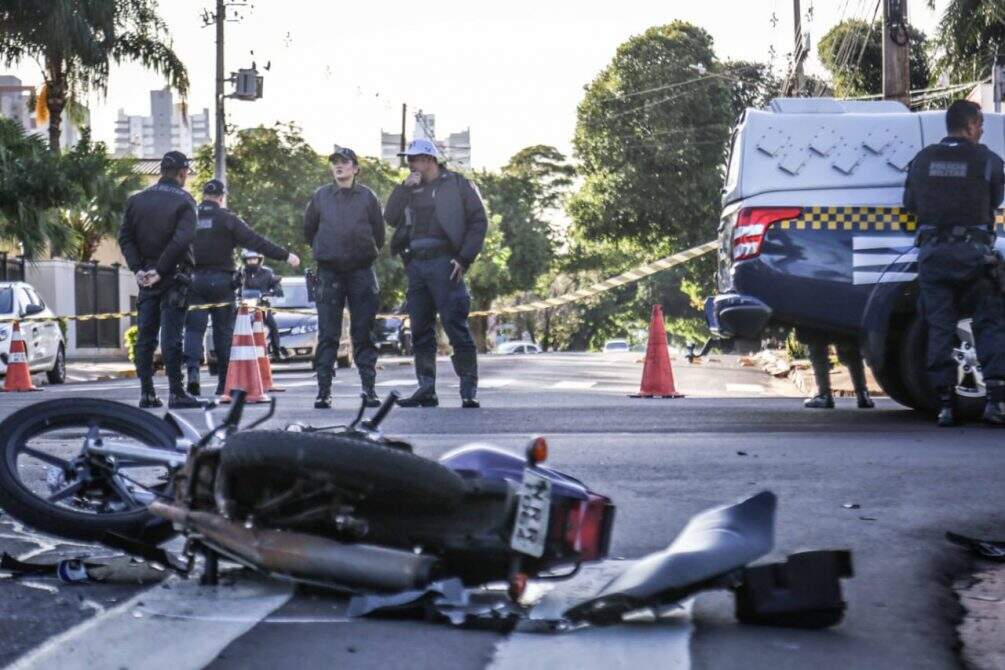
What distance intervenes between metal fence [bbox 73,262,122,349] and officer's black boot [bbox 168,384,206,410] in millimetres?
28849

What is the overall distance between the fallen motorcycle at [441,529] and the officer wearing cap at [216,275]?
8.65 metres

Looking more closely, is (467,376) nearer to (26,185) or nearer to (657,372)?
(657,372)

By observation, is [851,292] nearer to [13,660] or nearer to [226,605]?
[226,605]

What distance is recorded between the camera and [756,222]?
9.84 meters

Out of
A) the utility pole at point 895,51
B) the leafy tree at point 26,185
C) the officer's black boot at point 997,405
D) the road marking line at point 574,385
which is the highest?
the utility pole at point 895,51

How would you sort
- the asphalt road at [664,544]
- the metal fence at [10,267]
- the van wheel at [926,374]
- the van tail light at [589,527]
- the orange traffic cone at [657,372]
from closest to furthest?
the asphalt road at [664,544] < the van tail light at [589,527] < the van wheel at [926,374] < the orange traffic cone at [657,372] < the metal fence at [10,267]

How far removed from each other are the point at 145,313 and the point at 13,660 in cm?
844

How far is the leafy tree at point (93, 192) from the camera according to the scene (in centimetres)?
2984

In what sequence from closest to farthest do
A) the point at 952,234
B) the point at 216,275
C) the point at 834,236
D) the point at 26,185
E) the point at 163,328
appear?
1. the point at 952,234
2. the point at 834,236
3. the point at 163,328
4. the point at 216,275
5. the point at 26,185

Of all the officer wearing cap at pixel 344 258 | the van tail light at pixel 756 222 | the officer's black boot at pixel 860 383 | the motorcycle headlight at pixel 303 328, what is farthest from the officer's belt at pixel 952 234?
the motorcycle headlight at pixel 303 328

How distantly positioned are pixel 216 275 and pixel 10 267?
23.3m

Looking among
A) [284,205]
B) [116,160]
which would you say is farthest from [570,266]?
[116,160]

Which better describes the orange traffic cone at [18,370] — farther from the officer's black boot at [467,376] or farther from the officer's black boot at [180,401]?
the officer's black boot at [467,376]

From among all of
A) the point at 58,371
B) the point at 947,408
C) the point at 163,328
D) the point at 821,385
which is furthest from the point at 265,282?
the point at 947,408
